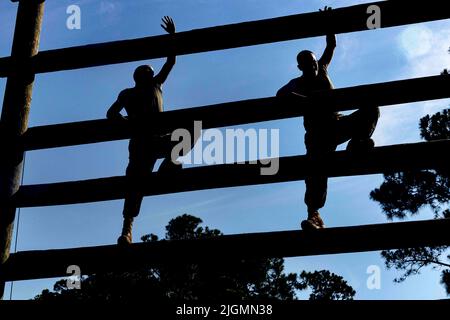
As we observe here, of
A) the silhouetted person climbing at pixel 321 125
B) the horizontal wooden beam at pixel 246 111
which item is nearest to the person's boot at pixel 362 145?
the silhouetted person climbing at pixel 321 125

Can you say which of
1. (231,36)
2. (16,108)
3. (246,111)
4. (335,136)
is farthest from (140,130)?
(335,136)

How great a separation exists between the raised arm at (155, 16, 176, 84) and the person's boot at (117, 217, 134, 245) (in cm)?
128

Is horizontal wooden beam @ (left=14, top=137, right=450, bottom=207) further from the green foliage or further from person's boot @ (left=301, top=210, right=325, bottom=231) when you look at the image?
the green foliage

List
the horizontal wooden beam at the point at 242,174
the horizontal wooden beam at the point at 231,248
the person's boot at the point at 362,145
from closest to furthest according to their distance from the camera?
the horizontal wooden beam at the point at 231,248 → the horizontal wooden beam at the point at 242,174 → the person's boot at the point at 362,145

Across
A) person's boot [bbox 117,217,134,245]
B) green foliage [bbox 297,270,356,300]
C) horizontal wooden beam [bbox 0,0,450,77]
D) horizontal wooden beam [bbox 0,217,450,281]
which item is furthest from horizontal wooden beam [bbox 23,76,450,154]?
green foliage [bbox 297,270,356,300]

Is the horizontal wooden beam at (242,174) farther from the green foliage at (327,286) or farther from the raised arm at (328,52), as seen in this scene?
the green foliage at (327,286)

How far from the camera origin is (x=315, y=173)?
2891 millimetres

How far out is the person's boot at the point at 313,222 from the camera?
2969mm

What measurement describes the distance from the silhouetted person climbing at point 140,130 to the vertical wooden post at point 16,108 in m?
0.67

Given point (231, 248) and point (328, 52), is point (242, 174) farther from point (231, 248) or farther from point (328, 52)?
point (328, 52)

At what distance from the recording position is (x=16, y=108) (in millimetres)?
3488

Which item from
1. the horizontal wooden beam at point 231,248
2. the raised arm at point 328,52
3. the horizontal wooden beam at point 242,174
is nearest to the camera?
the horizontal wooden beam at point 231,248
